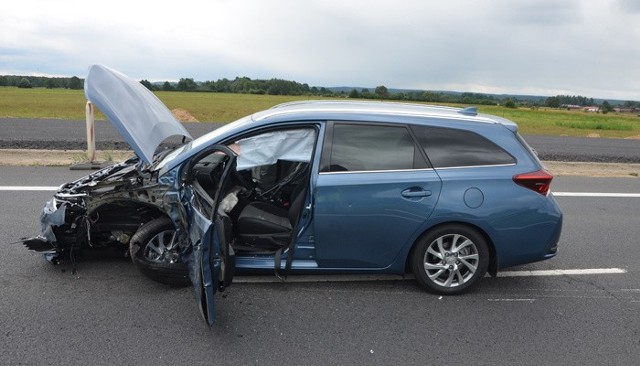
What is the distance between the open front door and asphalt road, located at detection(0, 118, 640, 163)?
331 inches

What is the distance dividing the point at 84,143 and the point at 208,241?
9.66 metres

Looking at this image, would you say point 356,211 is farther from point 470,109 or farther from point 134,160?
point 134,160

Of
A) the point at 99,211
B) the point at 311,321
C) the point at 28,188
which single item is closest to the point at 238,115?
the point at 28,188

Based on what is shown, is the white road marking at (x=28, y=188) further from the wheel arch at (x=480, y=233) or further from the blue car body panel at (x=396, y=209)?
the wheel arch at (x=480, y=233)

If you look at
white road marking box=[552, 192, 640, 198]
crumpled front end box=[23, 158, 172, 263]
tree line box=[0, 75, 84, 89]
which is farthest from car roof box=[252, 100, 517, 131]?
tree line box=[0, 75, 84, 89]

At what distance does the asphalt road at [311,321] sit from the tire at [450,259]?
12cm

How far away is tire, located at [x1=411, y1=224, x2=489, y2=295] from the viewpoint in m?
4.16

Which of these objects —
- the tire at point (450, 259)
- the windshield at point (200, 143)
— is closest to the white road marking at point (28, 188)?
the windshield at point (200, 143)

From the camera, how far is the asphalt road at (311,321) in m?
3.37

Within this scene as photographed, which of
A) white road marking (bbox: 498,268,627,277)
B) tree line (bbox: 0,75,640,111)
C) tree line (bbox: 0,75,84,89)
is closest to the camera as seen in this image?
white road marking (bbox: 498,268,627,277)

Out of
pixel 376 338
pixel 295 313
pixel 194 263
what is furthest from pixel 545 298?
pixel 194 263

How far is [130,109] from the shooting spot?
4375mm

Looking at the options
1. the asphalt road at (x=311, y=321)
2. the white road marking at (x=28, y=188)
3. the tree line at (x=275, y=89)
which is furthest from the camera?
the tree line at (x=275, y=89)

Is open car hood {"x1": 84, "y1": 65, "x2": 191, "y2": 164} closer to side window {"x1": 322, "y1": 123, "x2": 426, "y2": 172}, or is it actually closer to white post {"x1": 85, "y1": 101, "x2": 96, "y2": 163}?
side window {"x1": 322, "y1": 123, "x2": 426, "y2": 172}
